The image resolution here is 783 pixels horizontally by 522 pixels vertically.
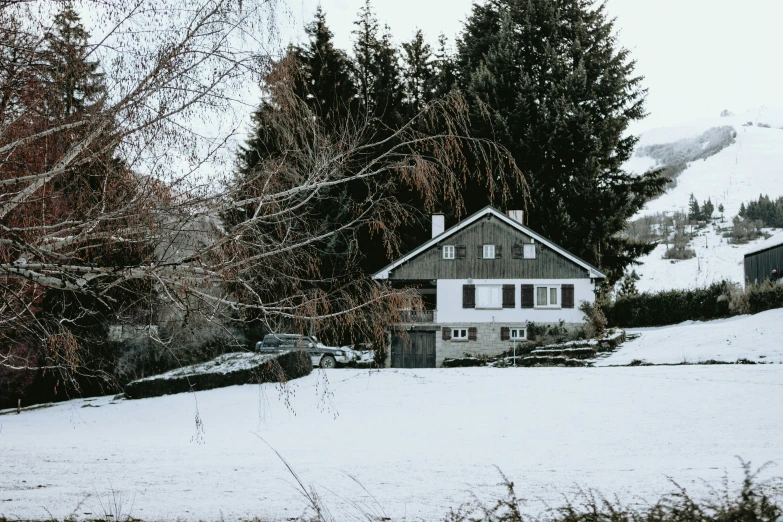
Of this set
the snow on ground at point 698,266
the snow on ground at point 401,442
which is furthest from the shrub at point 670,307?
the snow on ground at point 698,266

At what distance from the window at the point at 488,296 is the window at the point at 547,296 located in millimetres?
1874

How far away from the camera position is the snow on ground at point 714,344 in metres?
28.6

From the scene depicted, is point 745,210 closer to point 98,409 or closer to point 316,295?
point 98,409

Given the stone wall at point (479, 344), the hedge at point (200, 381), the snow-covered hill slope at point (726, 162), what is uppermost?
the snow-covered hill slope at point (726, 162)

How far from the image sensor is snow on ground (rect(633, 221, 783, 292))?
7012 cm

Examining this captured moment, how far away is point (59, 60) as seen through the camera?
5.49 metres

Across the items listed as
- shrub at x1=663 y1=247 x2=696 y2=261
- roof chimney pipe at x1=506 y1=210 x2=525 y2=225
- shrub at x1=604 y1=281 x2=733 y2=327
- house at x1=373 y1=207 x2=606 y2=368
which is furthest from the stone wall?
shrub at x1=663 y1=247 x2=696 y2=261

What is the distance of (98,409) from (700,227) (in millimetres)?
82112

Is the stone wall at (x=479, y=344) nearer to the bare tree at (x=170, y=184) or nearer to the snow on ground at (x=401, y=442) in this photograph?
the snow on ground at (x=401, y=442)

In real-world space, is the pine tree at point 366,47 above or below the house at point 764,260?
above

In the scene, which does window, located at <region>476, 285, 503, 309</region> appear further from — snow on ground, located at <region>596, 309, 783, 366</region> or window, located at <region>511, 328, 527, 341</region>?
snow on ground, located at <region>596, 309, 783, 366</region>

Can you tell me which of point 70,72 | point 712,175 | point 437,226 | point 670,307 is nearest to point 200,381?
point 437,226

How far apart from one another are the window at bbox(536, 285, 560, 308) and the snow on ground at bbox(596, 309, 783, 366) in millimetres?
4712

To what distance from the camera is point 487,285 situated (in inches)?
1534
